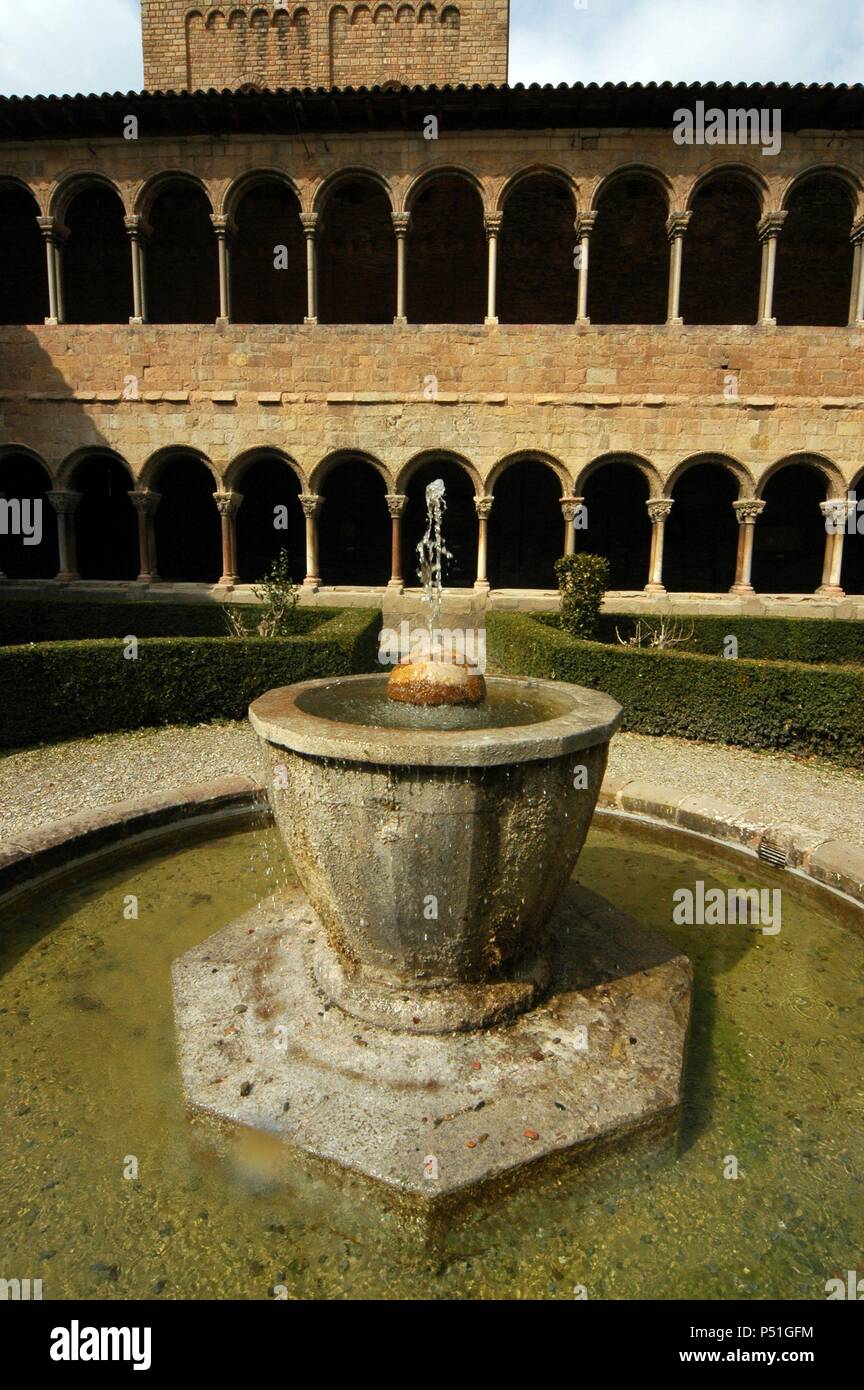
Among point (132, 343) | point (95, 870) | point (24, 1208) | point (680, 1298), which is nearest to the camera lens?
point (680, 1298)

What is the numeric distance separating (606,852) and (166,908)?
9.87ft

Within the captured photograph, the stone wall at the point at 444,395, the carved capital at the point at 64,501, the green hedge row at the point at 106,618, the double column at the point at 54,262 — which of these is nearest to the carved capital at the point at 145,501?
the stone wall at the point at 444,395

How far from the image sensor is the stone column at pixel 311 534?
14.7 meters

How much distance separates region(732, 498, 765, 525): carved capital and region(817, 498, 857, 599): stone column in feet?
3.78

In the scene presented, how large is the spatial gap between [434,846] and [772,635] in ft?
33.6

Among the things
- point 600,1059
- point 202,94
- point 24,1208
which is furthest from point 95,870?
point 202,94

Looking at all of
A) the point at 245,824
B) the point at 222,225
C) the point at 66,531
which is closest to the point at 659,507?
the point at 222,225

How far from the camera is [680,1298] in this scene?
2.32 metres

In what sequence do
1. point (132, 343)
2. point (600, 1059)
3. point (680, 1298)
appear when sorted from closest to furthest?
point (680, 1298) → point (600, 1059) → point (132, 343)

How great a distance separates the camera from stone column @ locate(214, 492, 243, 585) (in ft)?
48.7

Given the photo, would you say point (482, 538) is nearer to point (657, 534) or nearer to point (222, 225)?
point (657, 534)

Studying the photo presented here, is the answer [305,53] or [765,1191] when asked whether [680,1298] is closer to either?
[765,1191]

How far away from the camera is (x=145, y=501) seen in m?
14.9

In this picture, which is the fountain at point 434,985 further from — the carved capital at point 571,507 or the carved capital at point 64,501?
the carved capital at point 64,501
